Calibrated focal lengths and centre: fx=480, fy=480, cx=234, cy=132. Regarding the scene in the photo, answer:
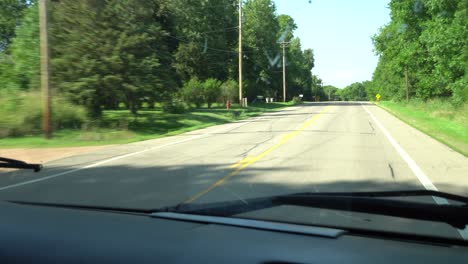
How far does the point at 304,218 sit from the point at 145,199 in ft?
13.9

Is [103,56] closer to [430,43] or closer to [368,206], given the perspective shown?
[368,206]

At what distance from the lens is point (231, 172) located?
10.1 metres

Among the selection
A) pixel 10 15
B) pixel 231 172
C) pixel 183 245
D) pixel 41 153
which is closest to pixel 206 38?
pixel 10 15

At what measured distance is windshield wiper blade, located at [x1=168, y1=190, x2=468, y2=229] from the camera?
9.33 feet

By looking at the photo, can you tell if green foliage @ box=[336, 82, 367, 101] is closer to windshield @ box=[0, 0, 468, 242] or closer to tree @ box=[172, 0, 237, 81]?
tree @ box=[172, 0, 237, 81]

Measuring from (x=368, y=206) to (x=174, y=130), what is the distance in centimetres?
2234

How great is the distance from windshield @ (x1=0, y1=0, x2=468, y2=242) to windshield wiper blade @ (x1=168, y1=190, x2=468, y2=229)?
0.09 meters

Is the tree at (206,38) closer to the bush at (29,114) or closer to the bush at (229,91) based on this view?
the bush at (229,91)

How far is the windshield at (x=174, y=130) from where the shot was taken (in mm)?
8219

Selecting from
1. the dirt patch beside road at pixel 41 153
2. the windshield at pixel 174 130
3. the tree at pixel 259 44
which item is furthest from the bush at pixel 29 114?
the tree at pixel 259 44

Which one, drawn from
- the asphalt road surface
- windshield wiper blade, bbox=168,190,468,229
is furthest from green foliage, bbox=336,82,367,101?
windshield wiper blade, bbox=168,190,468,229

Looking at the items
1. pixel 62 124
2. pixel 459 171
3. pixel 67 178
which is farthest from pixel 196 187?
pixel 62 124

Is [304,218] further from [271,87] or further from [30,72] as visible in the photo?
[271,87]

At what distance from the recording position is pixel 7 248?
266 centimetres
